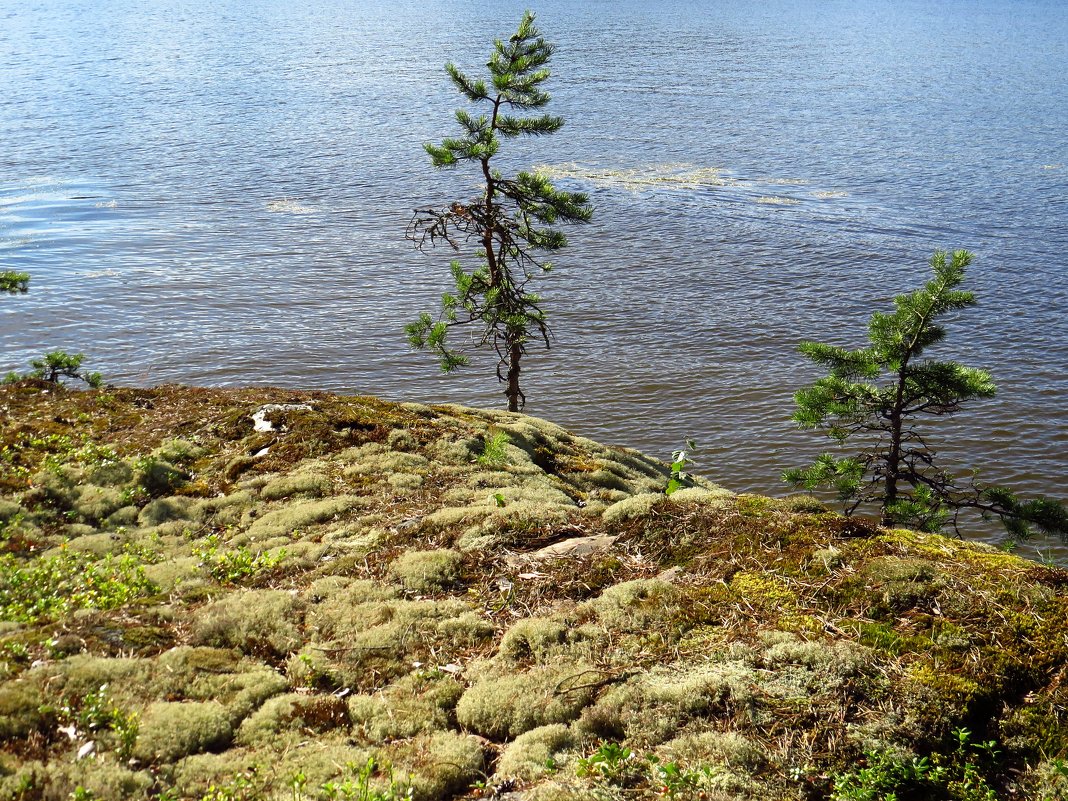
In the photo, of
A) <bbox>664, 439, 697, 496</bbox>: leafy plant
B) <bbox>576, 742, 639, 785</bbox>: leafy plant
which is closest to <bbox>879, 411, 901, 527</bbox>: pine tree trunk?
<bbox>664, 439, 697, 496</bbox>: leafy plant

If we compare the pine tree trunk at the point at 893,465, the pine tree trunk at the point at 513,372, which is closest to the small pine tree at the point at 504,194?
the pine tree trunk at the point at 513,372

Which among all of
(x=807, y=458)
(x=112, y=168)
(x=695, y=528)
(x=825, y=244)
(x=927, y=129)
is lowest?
(x=807, y=458)

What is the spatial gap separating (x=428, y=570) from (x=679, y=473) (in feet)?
23.5

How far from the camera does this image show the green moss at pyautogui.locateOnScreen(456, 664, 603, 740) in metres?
5.94

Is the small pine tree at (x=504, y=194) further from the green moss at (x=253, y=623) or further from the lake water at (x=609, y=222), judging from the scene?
the green moss at (x=253, y=623)

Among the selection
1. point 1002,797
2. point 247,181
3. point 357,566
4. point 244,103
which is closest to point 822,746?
point 1002,797

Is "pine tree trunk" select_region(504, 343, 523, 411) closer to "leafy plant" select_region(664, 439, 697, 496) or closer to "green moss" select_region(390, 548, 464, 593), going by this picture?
"leafy plant" select_region(664, 439, 697, 496)

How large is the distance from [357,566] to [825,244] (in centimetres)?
2965

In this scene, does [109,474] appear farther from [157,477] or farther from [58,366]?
[58,366]

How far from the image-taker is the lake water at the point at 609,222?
81.2 feet

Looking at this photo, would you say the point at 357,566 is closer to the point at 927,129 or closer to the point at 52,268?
the point at 52,268

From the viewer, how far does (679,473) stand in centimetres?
1446

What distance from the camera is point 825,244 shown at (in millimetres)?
33938

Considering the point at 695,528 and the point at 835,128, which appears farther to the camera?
the point at 835,128
